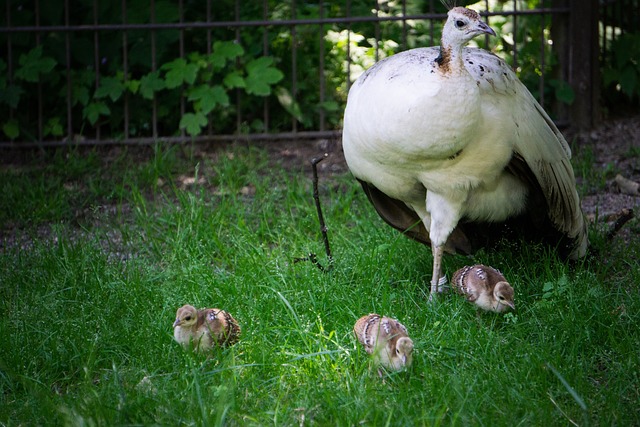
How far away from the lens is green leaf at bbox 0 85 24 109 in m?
6.62

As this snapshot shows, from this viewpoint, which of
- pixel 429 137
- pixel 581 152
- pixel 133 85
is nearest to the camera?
pixel 429 137

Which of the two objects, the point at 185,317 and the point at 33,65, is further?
the point at 33,65

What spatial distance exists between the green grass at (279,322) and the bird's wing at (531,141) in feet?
0.71

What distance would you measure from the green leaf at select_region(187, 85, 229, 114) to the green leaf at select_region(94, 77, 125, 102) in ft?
1.66

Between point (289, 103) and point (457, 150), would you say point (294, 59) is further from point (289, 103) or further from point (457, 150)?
point (457, 150)

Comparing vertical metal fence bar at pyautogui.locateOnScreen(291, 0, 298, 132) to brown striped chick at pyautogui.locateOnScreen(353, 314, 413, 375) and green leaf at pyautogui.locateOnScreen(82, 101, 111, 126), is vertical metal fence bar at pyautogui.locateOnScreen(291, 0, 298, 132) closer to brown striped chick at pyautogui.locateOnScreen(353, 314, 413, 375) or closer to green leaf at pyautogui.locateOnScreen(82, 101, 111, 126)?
green leaf at pyautogui.locateOnScreen(82, 101, 111, 126)

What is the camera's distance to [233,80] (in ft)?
22.0

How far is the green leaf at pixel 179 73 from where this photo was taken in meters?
6.66

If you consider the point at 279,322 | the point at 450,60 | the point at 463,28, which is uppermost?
the point at 463,28

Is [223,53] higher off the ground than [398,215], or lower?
higher

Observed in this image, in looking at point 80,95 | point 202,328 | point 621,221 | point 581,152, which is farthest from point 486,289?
point 80,95

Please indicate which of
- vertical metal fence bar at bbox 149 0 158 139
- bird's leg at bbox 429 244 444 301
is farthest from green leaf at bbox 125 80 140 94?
bird's leg at bbox 429 244 444 301

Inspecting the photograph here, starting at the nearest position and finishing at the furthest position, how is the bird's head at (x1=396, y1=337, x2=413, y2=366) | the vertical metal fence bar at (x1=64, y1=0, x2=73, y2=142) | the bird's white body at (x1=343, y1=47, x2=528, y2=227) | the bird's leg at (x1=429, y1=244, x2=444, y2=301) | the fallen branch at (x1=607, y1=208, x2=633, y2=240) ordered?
1. the bird's head at (x1=396, y1=337, x2=413, y2=366)
2. the bird's white body at (x1=343, y1=47, x2=528, y2=227)
3. the bird's leg at (x1=429, y1=244, x2=444, y2=301)
4. the fallen branch at (x1=607, y1=208, x2=633, y2=240)
5. the vertical metal fence bar at (x1=64, y1=0, x2=73, y2=142)

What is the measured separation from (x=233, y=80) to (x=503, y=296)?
3360mm
